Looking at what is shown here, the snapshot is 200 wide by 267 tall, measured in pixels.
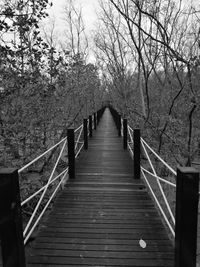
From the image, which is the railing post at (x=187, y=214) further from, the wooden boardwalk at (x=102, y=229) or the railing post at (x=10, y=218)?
the railing post at (x=10, y=218)

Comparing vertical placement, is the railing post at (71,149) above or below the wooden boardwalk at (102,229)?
above

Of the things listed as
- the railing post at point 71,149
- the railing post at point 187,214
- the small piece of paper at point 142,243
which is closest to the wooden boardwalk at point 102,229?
the small piece of paper at point 142,243

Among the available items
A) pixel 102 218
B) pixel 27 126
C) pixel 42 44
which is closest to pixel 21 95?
pixel 27 126

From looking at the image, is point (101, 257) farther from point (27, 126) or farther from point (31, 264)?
point (27, 126)

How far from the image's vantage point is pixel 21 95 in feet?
17.7

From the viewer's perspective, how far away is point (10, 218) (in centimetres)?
200

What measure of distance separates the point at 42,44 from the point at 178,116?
24.8 feet

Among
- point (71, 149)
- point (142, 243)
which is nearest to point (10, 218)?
point (142, 243)

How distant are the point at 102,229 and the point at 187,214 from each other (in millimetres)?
1580

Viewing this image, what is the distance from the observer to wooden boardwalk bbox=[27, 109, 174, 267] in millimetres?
2619

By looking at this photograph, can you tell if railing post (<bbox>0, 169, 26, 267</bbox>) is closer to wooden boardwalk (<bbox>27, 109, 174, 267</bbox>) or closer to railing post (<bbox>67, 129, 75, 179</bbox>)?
wooden boardwalk (<bbox>27, 109, 174, 267</bbox>)

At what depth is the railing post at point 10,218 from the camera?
195 cm

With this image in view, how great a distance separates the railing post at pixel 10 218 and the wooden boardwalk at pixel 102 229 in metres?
0.57

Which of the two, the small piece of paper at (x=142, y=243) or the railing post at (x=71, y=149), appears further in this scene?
the railing post at (x=71, y=149)
